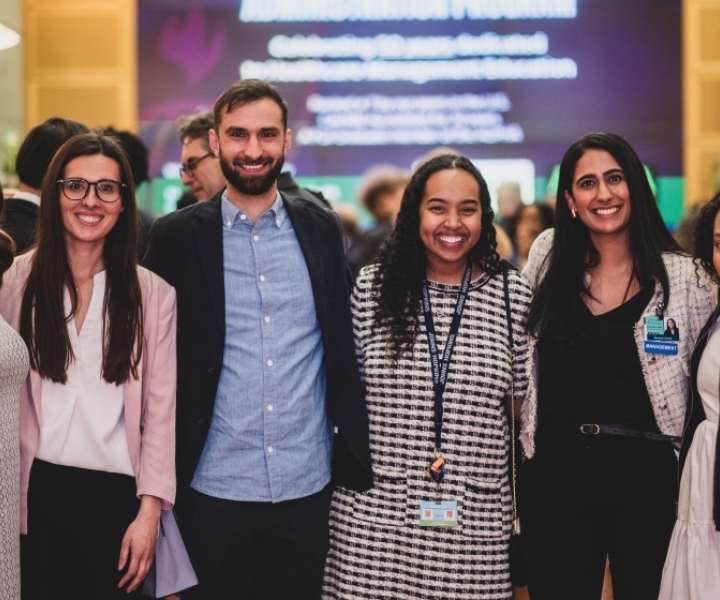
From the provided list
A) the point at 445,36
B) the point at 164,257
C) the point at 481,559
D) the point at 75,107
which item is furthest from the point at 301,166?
the point at 481,559

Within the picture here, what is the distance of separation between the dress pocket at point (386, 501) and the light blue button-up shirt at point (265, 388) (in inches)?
6.1

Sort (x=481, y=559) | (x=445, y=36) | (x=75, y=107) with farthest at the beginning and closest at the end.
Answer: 1. (x=75, y=107)
2. (x=445, y=36)
3. (x=481, y=559)

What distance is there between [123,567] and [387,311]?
106 centimetres

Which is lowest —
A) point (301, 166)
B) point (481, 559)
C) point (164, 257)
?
point (481, 559)

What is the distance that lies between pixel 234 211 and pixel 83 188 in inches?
18.2

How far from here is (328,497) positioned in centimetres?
276

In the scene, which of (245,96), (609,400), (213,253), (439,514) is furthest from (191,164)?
(609,400)

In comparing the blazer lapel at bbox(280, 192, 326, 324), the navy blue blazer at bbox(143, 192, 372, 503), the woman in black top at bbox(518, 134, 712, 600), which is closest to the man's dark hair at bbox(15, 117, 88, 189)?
the navy blue blazer at bbox(143, 192, 372, 503)

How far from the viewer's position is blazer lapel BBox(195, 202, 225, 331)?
262cm

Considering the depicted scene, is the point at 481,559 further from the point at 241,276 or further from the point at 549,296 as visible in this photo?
the point at 241,276

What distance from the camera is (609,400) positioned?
262 cm

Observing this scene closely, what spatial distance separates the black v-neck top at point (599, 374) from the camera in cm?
261

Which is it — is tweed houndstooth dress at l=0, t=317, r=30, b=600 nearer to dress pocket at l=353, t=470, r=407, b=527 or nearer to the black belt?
dress pocket at l=353, t=470, r=407, b=527

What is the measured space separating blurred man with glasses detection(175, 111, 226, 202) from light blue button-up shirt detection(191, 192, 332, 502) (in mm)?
1209
